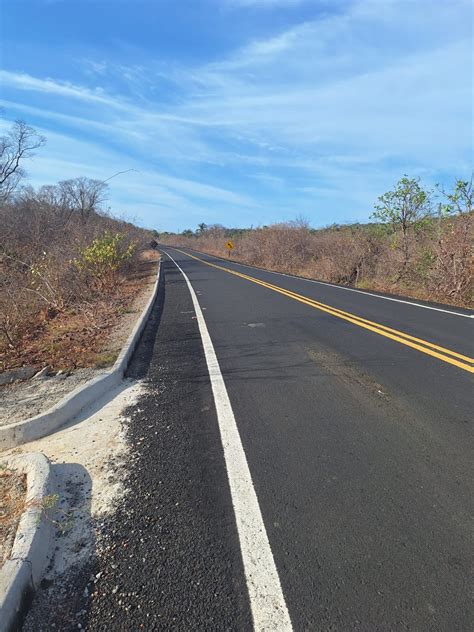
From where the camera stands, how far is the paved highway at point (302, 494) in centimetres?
205

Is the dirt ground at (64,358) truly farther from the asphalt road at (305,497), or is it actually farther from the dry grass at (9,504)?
the dry grass at (9,504)

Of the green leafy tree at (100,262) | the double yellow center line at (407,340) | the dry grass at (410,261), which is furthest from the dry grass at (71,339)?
the dry grass at (410,261)

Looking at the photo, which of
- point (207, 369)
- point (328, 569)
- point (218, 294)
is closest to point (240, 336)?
point (207, 369)

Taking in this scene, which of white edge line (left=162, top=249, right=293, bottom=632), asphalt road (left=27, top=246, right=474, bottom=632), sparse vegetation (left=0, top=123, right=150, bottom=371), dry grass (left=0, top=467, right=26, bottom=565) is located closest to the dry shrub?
sparse vegetation (left=0, top=123, right=150, bottom=371)

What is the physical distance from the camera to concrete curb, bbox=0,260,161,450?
3727mm

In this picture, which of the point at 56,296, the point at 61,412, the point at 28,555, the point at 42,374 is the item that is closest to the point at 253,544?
the point at 28,555

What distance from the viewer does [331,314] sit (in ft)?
32.5

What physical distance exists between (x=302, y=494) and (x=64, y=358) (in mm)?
4556

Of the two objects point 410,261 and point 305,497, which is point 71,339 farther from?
point 410,261

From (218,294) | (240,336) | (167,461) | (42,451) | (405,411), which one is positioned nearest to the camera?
(167,461)

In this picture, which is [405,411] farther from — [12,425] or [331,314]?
[331,314]

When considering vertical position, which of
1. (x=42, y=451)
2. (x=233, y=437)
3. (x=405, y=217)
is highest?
(x=405, y=217)

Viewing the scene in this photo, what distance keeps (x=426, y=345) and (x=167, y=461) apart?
5.01 meters

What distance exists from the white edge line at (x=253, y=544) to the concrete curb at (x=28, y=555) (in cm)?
111
